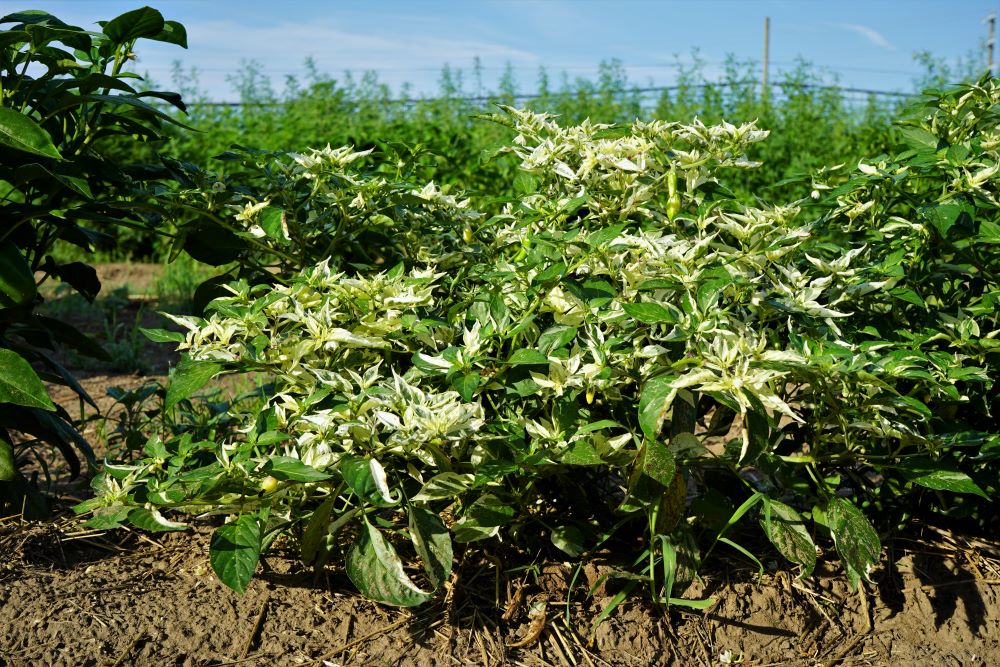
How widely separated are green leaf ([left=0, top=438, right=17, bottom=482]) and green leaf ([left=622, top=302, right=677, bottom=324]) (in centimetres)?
156

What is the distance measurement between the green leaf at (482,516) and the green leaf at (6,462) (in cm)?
116

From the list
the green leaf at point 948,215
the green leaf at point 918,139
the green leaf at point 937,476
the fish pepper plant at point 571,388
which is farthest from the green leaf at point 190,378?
the green leaf at point 918,139

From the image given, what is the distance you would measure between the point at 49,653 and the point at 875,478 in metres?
2.43

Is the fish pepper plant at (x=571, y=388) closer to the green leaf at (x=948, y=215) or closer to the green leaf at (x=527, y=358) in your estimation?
the green leaf at (x=527, y=358)

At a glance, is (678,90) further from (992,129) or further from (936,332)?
(936,332)

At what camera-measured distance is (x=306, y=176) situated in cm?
243

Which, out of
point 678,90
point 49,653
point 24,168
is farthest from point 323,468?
point 678,90

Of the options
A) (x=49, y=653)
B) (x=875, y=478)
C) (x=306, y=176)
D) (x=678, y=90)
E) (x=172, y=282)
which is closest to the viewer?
(x=49, y=653)

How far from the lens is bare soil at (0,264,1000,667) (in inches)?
74.7

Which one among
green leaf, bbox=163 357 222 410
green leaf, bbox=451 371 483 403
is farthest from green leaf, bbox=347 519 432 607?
green leaf, bbox=163 357 222 410

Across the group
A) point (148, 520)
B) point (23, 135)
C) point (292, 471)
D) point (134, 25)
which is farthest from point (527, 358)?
point (134, 25)

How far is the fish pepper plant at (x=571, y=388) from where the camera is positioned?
70.2 inches

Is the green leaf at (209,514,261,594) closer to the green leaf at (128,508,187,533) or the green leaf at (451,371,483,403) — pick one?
the green leaf at (128,508,187,533)

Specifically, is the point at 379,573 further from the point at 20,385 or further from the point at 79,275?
the point at 79,275
